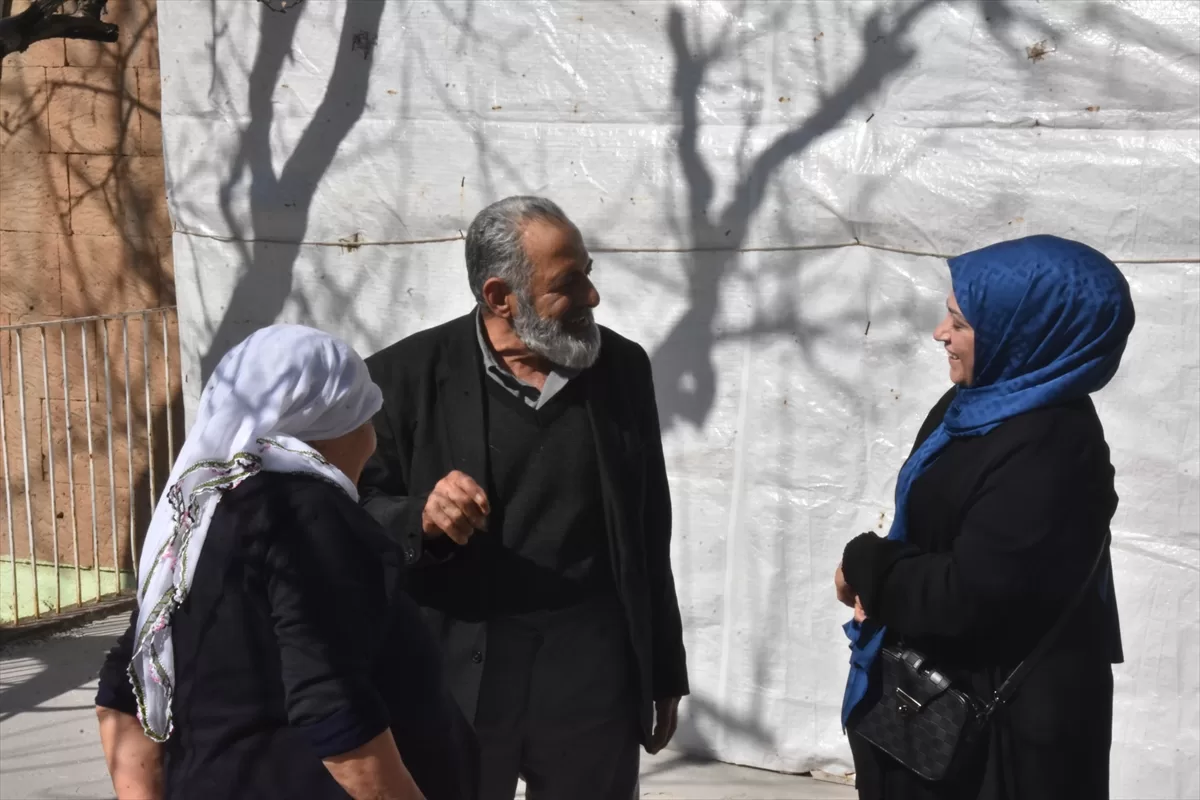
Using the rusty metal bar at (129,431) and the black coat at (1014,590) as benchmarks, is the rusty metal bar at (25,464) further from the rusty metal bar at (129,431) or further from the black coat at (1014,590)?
the black coat at (1014,590)

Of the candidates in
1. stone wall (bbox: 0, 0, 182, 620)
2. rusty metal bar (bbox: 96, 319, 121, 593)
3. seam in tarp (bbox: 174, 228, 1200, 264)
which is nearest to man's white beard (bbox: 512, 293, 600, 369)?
seam in tarp (bbox: 174, 228, 1200, 264)

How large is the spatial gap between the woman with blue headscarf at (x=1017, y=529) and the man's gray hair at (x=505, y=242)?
2.74 feet

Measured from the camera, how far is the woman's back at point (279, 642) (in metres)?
1.68

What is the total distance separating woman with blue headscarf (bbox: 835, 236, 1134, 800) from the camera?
1.96 meters

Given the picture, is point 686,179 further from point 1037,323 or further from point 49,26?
point 49,26

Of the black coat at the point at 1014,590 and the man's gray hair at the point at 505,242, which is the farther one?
the man's gray hair at the point at 505,242

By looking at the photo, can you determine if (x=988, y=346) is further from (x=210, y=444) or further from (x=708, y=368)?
(x=708, y=368)

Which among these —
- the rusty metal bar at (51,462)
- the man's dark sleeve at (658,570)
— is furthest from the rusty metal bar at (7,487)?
the man's dark sleeve at (658,570)

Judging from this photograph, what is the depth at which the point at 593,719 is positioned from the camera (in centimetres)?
251

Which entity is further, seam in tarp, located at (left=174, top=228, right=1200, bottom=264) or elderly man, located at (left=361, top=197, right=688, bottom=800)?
seam in tarp, located at (left=174, top=228, right=1200, bottom=264)

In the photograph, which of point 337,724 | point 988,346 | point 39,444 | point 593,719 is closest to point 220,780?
point 337,724

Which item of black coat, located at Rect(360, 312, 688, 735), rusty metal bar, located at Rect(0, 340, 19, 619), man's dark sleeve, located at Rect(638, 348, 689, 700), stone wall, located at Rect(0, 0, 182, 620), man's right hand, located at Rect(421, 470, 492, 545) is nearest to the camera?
man's right hand, located at Rect(421, 470, 492, 545)

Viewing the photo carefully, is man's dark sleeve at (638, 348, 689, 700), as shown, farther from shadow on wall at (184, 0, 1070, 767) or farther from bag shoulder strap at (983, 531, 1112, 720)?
shadow on wall at (184, 0, 1070, 767)

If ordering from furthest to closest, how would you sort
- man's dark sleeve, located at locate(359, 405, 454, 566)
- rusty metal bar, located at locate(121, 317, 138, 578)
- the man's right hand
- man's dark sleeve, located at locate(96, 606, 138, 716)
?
rusty metal bar, located at locate(121, 317, 138, 578) < man's dark sleeve, located at locate(359, 405, 454, 566) < the man's right hand < man's dark sleeve, located at locate(96, 606, 138, 716)
